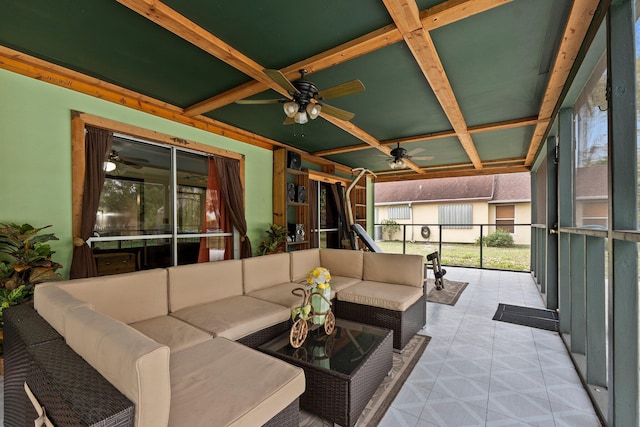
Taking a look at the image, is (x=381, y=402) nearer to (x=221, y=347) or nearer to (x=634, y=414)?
(x=221, y=347)

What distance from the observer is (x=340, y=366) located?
1.74 m

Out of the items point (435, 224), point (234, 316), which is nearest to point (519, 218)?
point (435, 224)

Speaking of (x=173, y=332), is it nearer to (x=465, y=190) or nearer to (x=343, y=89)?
(x=343, y=89)

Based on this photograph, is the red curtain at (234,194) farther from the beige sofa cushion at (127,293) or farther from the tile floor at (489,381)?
the tile floor at (489,381)

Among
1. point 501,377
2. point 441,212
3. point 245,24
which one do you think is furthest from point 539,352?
point 441,212

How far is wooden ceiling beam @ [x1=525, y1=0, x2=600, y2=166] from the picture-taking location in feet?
5.81

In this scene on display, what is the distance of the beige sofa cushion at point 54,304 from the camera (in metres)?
1.38

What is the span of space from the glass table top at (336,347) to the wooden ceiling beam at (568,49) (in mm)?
2552

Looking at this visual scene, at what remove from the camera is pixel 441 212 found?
35.5 ft

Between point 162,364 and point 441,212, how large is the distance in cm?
1120

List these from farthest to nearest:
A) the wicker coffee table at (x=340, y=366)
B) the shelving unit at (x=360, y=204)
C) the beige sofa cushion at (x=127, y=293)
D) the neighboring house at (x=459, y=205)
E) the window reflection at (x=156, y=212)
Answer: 1. the neighboring house at (x=459, y=205)
2. the shelving unit at (x=360, y=204)
3. the window reflection at (x=156, y=212)
4. the beige sofa cushion at (x=127, y=293)
5. the wicker coffee table at (x=340, y=366)

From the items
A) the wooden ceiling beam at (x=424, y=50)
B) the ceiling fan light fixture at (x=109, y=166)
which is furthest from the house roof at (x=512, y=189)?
the ceiling fan light fixture at (x=109, y=166)

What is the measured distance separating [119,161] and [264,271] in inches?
84.4

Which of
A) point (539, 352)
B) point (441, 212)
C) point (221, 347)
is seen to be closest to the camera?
point (221, 347)
